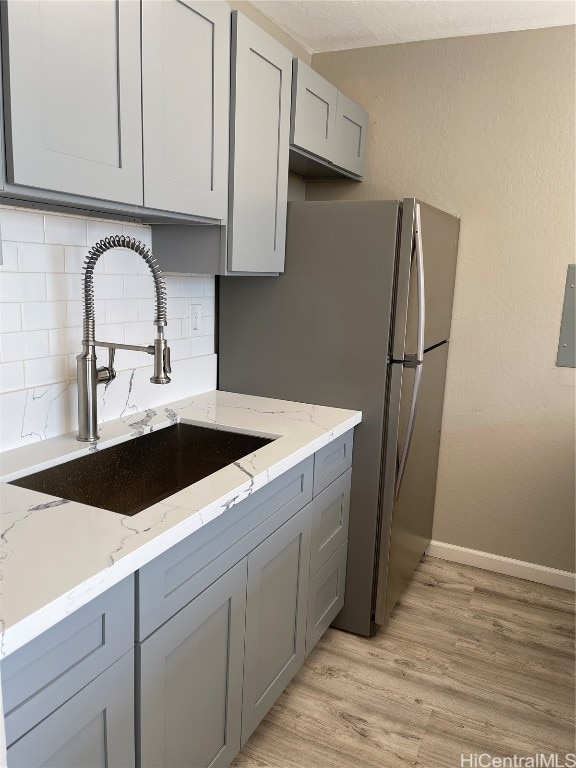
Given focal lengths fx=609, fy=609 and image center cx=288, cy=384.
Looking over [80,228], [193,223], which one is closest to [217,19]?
[193,223]

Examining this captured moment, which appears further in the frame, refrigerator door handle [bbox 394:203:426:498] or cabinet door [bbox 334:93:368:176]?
cabinet door [bbox 334:93:368:176]

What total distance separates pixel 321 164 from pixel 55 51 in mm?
1439

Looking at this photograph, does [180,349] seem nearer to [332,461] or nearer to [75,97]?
[332,461]

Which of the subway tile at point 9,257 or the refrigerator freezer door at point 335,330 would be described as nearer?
the subway tile at point 9,257

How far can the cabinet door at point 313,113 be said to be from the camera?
2.16 metres

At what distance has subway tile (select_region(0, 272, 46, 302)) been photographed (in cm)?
157

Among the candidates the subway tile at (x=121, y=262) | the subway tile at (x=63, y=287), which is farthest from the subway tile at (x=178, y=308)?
the subway tile at (x=63, y=287)

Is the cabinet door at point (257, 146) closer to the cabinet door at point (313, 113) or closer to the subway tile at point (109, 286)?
the cabinet door at point (313, 113)

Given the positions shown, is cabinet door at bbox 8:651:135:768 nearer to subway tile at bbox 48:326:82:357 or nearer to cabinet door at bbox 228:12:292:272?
subway tile at bbox 48:326:82:357

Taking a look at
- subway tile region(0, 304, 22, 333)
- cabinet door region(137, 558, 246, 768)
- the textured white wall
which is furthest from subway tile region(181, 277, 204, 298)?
cabinet door region(137, 558, 246, 768)

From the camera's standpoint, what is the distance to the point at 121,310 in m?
1.99

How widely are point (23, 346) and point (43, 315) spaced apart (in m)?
0.11

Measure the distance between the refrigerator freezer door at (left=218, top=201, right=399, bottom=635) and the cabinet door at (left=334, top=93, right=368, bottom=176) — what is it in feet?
1.78

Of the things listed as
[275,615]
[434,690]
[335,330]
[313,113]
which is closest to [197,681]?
[275,615]
